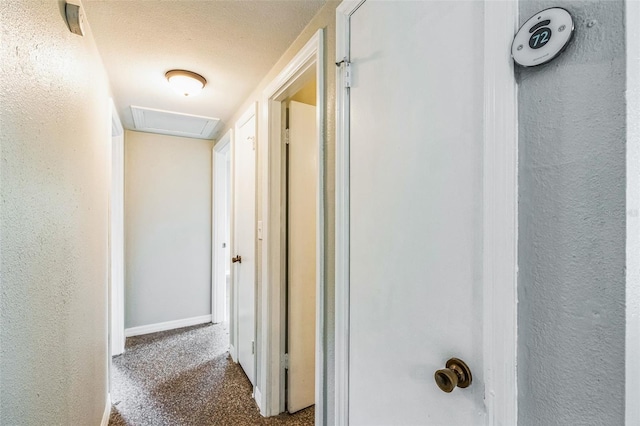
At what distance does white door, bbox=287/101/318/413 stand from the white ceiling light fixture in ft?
2.11

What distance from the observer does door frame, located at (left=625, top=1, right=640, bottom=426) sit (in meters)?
0.46

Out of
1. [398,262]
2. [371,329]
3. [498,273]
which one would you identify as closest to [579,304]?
[498,273]

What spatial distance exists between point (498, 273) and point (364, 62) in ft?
2.71

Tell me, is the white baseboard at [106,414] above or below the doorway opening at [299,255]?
below

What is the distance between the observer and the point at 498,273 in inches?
24.1

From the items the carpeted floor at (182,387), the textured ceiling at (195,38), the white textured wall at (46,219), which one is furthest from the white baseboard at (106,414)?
the textured ceiling at (195,38)

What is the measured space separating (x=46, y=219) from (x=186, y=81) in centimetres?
135

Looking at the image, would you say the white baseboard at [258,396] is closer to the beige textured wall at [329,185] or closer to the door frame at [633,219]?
the beige textured wall at [329,185]

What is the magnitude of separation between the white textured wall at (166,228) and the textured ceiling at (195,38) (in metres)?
1.14

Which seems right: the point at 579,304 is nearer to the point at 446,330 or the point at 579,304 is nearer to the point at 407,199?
the point at 446,330

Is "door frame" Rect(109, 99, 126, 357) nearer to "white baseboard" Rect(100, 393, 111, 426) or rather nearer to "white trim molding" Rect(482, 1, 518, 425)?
"white baseboard" Rect(100, 393, 111, 426)

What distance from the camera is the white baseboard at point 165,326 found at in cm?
319

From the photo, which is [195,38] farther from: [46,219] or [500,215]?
[500,215]

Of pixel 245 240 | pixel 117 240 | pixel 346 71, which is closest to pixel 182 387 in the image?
pixel 245 240
